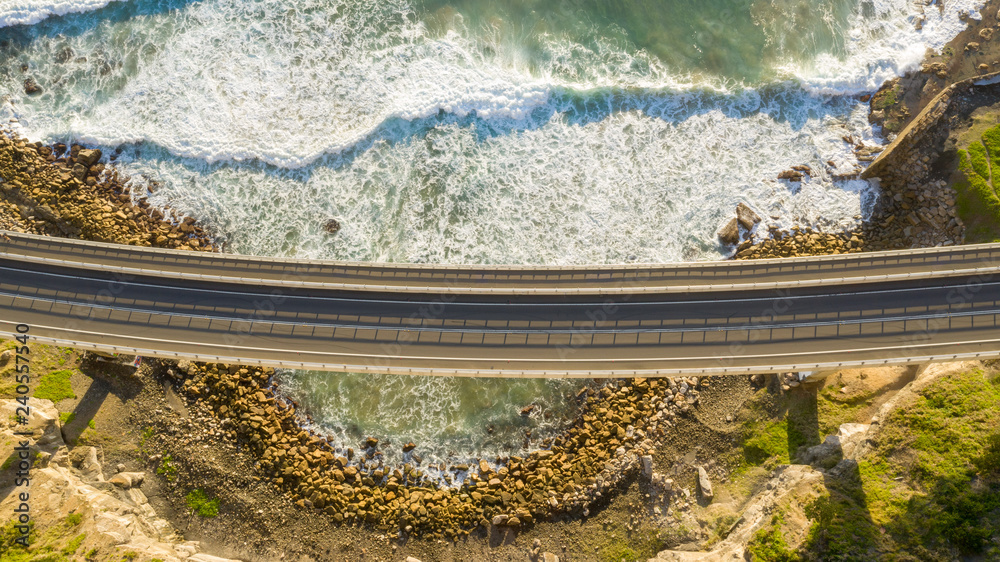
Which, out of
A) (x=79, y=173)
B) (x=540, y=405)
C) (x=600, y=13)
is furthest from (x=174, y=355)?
(x=600, y=13)

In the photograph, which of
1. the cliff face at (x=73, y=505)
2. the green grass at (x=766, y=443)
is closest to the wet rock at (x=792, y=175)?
the green grass at (x=766, y=443)

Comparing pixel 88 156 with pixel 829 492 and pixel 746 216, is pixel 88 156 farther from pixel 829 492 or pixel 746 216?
pixel 829 492

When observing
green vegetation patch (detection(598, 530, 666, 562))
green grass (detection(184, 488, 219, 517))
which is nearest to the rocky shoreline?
green vegetation patch (detection(598, 530, 666, 562))

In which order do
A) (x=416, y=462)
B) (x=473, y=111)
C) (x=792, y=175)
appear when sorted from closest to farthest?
1. (x=416, y=462)
2. (x=792, y=175)
3. (x=473, y=111)

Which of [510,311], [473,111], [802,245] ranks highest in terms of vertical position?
[473,111]

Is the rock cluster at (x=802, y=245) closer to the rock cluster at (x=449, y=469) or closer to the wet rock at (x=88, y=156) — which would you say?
the rock cluster at (x=449, y=469)

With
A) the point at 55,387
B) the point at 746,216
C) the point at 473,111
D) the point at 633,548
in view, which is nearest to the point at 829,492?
the point at 633,548
